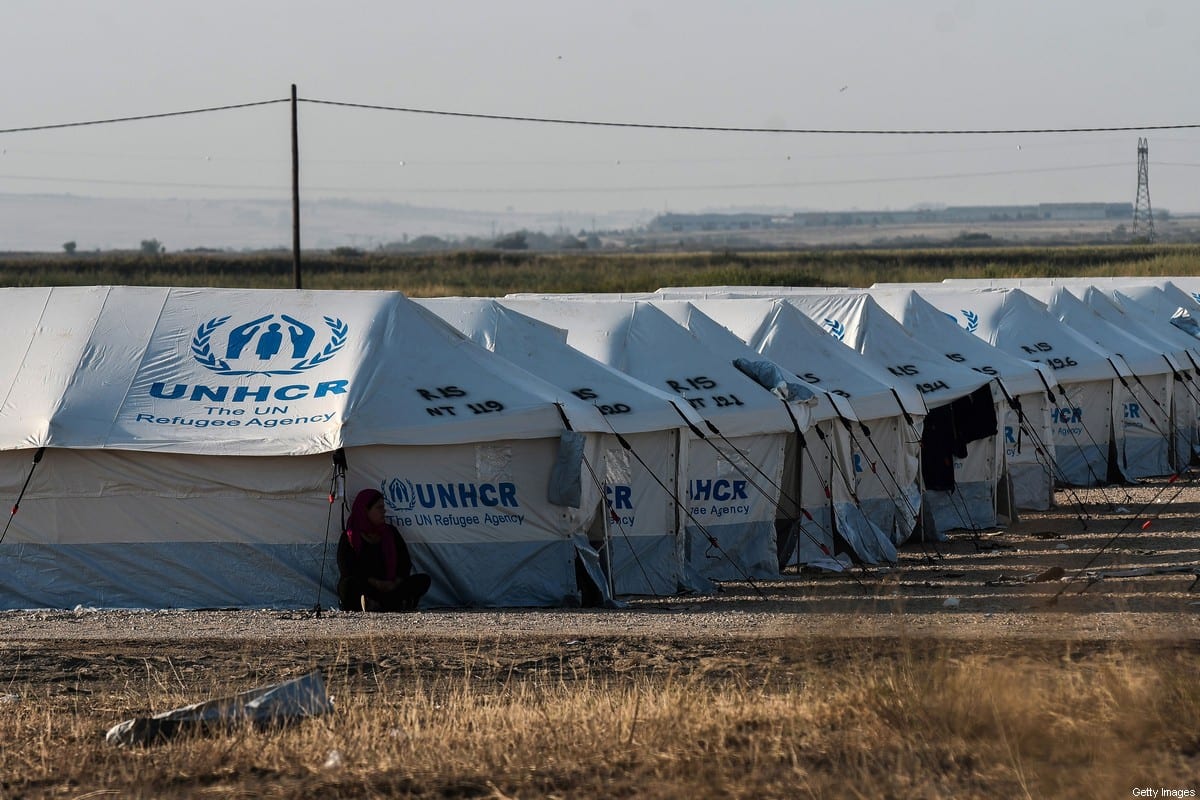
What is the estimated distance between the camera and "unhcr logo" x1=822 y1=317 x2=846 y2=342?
76.1ft

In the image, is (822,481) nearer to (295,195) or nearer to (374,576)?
(374,576)

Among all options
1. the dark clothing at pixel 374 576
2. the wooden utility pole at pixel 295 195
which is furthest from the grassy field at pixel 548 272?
the dark clothing at pixel 374 576

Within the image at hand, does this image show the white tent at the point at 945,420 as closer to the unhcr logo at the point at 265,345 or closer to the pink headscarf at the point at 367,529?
the unhcr logo at the point at 265,345

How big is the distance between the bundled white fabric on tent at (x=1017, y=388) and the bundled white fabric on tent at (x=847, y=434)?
304 cm

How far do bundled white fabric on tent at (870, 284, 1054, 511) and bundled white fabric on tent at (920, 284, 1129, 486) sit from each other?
1983 mm

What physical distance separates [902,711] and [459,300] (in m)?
12.1

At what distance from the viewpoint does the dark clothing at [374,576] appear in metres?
13.9

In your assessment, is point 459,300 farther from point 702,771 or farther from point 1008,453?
point 702,771

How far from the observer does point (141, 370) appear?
15.4 m

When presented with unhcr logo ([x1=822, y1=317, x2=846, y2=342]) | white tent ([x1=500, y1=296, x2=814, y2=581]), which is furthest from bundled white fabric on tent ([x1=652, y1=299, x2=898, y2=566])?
unhcr logo ([x1=822, y1=317, x2=846, y2=342])

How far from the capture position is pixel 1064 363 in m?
27.0

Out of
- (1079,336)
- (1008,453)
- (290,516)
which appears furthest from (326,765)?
(1079,336)

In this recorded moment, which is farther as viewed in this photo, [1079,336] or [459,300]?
[1079,336]

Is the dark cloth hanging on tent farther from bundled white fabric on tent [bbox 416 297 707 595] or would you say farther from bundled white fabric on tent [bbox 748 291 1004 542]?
bundled white fabric on tent [bbox 416 297 707 595]
